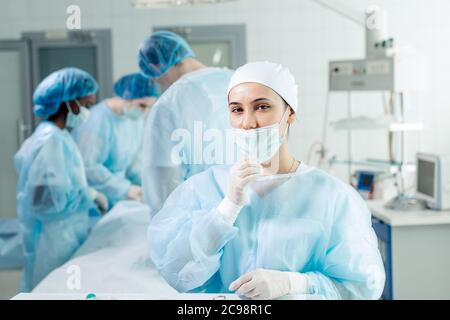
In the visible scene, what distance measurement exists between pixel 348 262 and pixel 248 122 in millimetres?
431

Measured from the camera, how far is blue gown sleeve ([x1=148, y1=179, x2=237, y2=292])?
1.43 meters

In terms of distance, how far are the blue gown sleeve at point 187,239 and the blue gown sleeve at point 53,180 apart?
82 centimetres

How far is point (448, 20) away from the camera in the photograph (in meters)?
1.70

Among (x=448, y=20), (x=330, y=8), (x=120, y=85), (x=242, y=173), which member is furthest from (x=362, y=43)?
(x=242, y=173)

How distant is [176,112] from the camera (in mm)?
1656

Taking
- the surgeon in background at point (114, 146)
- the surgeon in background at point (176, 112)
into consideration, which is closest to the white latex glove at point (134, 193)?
the surgeon in background at point (114, 146)

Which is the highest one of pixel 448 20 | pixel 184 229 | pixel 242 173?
pixel 448 20

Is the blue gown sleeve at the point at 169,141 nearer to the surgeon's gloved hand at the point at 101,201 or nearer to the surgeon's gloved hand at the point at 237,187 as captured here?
the surgeon's gloved hand at the point at 237,187

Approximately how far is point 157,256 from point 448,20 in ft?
3.64

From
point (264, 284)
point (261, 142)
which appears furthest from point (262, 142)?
point (264, 284)

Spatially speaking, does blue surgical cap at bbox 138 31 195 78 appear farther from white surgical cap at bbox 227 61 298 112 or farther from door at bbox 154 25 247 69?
white surgical cap at bbox 227 61 298 112

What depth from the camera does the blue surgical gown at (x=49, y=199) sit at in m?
2.29

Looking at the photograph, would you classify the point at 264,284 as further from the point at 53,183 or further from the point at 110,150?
the point at 110,150
